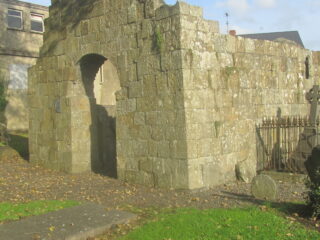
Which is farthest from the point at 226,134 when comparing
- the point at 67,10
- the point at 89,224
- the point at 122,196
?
the point at 67,10

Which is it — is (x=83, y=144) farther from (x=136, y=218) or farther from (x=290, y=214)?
(x=290, y=214)

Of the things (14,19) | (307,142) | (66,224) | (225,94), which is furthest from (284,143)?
(14,19)

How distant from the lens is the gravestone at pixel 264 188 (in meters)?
6.57

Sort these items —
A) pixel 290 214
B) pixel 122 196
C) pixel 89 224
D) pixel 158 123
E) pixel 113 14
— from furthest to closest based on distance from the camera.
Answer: pixel 113 14, pixel 158 123, pixel 122 196, pixel 290 214, pixel 89 224

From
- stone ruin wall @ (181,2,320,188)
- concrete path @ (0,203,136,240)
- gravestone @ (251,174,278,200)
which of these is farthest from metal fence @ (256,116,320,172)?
concrete path @ (0,203,136,240)

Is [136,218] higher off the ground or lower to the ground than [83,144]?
lower

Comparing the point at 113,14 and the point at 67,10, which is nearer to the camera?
the point at 113,14

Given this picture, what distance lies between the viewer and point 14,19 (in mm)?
A: 22594

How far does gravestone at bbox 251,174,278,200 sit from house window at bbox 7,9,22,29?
19326mm

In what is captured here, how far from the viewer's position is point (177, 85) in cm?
768

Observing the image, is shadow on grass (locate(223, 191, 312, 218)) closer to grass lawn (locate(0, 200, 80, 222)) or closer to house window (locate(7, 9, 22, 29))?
grass lawn (locate(0, 200, 80, 222))

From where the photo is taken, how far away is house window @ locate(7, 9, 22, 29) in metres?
22.3

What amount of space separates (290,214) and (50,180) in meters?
5.44

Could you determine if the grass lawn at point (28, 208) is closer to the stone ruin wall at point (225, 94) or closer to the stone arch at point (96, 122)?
the stone ruin wall at point (225, 94)
